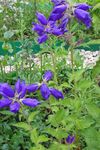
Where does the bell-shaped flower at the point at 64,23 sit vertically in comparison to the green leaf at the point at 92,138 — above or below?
above

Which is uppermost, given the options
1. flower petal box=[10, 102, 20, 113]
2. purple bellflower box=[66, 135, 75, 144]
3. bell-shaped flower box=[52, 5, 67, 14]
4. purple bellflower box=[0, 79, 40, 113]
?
bell-shaped flower box=[52, 5, 67, 14]

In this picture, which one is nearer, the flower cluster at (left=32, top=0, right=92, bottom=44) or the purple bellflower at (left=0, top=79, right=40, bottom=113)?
the purple bellflower at (left=0, top=79, right=40, bottom=113)

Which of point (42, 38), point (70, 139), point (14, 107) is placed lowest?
point (70, 139)

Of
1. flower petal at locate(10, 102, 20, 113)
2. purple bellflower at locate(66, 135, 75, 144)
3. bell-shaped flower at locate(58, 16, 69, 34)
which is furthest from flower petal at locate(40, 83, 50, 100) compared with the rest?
purple bellflower at locate(66, 135, 75, 144)

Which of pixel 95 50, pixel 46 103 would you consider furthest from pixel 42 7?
pixel 46 103

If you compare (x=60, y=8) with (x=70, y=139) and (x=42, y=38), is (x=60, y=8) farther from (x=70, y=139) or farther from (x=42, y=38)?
(x=70, y=139)

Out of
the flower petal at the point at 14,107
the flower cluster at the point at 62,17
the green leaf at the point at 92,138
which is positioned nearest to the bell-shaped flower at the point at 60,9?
the flower cluster at the point at 62,17

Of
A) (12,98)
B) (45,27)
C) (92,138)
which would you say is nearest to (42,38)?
(45,27)

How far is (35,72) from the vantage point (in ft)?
13.1

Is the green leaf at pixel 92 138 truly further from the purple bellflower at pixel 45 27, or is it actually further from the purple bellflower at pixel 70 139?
the purple bellflower at pixel 45 27

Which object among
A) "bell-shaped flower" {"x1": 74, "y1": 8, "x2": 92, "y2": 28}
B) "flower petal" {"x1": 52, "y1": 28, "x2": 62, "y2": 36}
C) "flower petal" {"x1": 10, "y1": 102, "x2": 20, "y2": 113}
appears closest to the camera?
"flower petal" {"x1": 10, "y1": 102, "x2": 20, "y2": 113}

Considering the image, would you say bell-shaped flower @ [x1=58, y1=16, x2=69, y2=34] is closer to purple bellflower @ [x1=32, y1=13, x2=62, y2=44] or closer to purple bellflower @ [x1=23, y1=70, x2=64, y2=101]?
purple bellflower @ [x1=32, y1=13, x2=62, y2=44]

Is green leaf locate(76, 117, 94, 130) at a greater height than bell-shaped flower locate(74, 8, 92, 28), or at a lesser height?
Result: lesser

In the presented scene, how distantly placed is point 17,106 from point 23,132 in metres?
1.24
